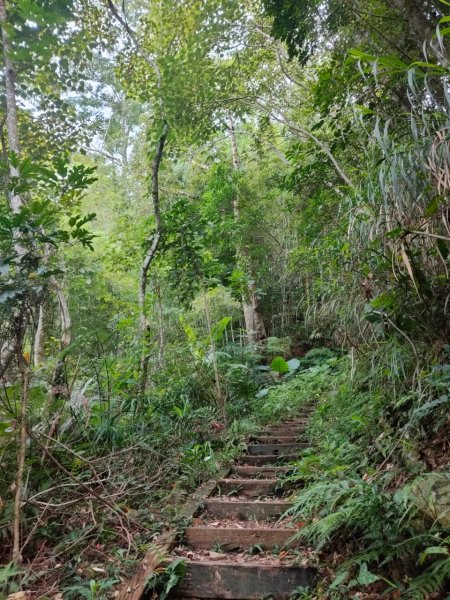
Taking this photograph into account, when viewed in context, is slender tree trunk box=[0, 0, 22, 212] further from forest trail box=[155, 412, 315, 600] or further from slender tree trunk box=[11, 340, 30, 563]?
forest trail box=[155, 412, 315, 600]

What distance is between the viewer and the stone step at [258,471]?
3.80 meters

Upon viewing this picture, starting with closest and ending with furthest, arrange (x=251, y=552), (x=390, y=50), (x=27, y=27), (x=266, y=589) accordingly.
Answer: (x=266, y=589)
(x=251, y=552)
(x=390, y=50)
(x=27, y=27)

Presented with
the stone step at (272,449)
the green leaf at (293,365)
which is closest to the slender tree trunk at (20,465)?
the stone step at (272,449)

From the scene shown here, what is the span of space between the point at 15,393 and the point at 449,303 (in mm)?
2881

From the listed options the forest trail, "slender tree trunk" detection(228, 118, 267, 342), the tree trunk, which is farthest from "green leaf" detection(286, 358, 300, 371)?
the tree trunk

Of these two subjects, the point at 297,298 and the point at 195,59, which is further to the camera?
the point at 297,298

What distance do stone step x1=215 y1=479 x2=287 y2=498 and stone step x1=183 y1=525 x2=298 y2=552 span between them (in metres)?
0.75

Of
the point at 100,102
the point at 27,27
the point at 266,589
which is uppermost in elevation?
the point at 100,102

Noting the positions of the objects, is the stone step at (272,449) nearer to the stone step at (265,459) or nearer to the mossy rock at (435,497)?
the stone step at (265,459)

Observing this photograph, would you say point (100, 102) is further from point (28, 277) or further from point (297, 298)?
point (28, 277)

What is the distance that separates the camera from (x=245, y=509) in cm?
309

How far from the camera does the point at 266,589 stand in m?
2.20

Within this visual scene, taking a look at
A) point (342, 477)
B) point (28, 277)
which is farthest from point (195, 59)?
point (342, 477)

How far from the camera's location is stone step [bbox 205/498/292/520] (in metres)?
3.02
